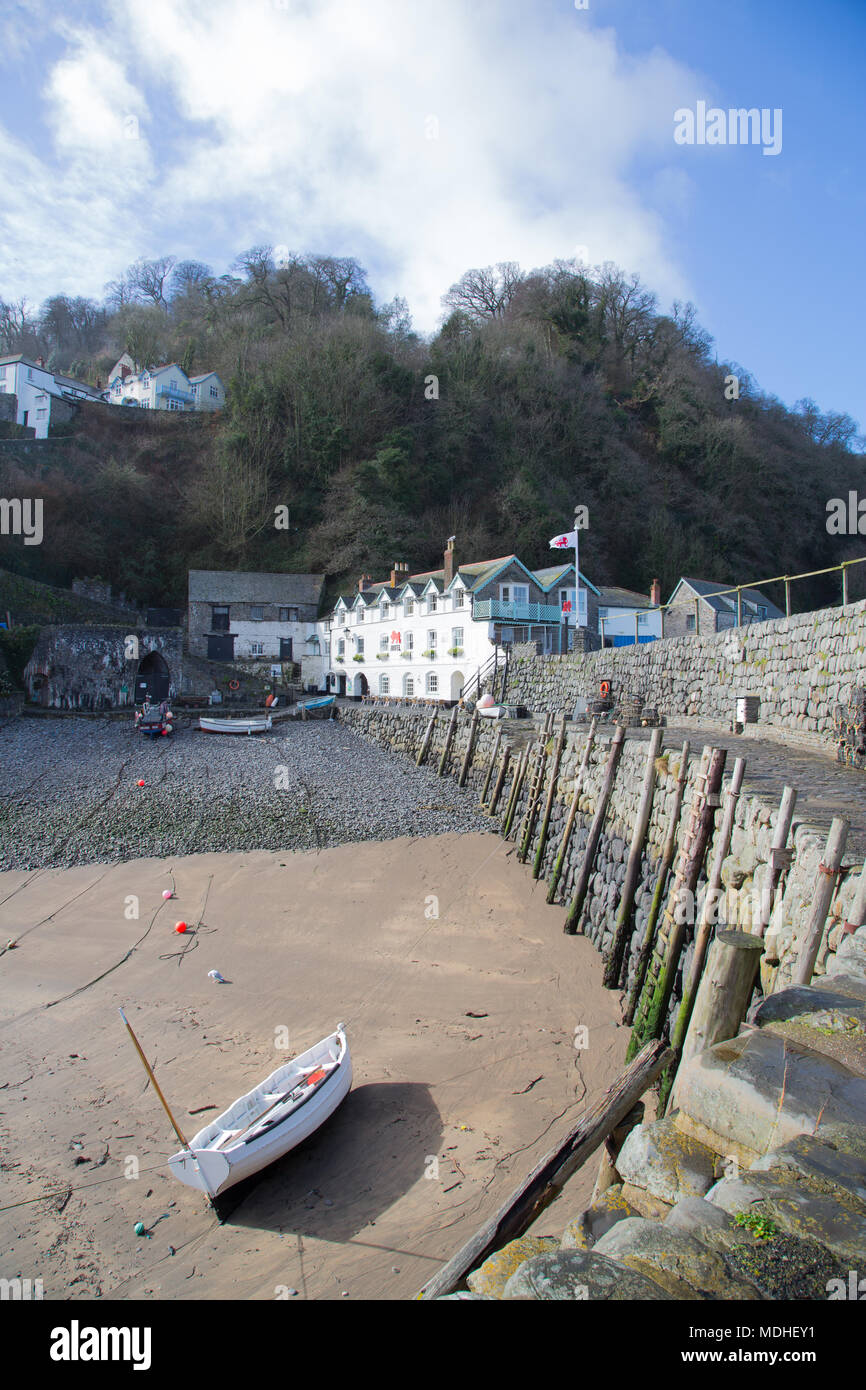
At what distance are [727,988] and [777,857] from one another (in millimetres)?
2441

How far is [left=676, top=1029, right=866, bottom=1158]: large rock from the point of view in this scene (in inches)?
126

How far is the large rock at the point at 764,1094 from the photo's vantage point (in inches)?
126

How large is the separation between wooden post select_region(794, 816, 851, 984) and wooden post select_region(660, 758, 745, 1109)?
5.50 ft

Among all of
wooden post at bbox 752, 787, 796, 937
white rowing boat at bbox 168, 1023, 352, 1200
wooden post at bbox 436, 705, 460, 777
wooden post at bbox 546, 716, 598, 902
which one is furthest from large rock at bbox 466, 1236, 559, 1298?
wooden post at bbox 436, 705, 460, 777

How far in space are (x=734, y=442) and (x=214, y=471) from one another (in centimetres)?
4268

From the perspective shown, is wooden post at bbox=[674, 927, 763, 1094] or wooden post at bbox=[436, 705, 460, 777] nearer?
wooden post at bbox=[674, 927, 763, 1094]

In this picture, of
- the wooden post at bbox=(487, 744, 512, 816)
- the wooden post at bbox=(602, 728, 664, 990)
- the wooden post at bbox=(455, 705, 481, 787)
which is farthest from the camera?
the wooden post at bbox=(455, 705, 481, 787)

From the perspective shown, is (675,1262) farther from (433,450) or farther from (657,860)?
(433,450)

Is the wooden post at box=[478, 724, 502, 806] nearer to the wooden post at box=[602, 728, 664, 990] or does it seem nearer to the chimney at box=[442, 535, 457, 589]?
the wooden post at box=[602, 728, 664, 990]

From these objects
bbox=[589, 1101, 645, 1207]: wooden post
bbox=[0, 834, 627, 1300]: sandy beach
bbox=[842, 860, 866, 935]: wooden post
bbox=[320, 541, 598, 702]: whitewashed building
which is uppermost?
bbox=[320, 541, 598, 702]: whitewashed building

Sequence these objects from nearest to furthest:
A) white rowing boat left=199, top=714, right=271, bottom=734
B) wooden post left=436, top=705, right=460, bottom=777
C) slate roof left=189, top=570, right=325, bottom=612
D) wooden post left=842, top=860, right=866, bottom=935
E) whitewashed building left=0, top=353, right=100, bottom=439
Answer: 1. wooden post left=842, top=860, right=866, bottom=935
2. wooden post left=436, top=705, right=460, bottom=777
3. white rowing boat left=199, top=714, right=271, bottom=734
4. slate roof left=189, top=570, right=325, bottom=612
5. whitewashed building left=0, top=353, right=100, bottom=439

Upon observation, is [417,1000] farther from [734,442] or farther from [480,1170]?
[734,442]
